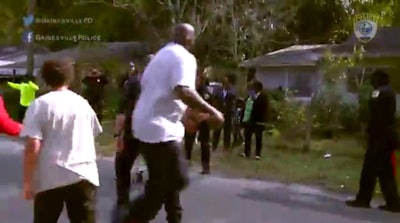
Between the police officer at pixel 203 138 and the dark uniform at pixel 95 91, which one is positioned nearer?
the police officer at pixel 203 138

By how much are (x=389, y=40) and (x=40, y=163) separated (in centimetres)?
2335

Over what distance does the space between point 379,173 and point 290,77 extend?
78.6ft

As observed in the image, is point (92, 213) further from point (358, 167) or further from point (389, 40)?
point (389, 40)

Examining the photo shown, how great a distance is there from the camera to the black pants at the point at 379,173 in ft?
33.8

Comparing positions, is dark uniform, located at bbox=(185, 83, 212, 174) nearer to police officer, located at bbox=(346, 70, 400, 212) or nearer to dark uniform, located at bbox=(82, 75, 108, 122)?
police officer, located at bbox=(346, 70, 400, 212)

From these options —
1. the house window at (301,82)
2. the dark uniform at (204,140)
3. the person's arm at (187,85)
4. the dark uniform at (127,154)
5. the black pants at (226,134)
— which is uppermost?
the person's arm at (187,85)

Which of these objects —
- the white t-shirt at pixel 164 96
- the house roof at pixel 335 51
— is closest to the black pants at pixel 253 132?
the house roof at pixel 335 51

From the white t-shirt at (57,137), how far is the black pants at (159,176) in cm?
83

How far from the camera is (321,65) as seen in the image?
20.9m

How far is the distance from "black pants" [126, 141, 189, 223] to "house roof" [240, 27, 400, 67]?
16.3 meters

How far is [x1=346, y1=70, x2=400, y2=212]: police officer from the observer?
10250 mm

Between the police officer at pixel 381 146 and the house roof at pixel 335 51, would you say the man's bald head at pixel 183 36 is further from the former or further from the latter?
the house roof at pixel 335 51

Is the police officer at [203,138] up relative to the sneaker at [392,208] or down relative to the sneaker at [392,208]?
up

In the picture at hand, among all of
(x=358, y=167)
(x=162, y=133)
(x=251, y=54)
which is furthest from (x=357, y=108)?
(x=162, y=133)
